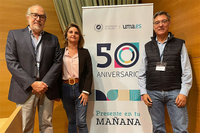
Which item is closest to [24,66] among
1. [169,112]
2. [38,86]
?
[38,86]

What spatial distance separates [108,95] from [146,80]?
643mm

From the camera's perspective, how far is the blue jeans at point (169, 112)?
175cm

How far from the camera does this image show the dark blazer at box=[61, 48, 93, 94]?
203 cm

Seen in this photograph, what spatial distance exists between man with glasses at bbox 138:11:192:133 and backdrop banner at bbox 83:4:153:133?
0.43 m

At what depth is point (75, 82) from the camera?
2027 mm

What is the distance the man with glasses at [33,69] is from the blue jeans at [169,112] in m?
1.14

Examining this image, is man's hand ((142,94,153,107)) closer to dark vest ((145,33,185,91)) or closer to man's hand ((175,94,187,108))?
dark vest ((145,33,185,91))

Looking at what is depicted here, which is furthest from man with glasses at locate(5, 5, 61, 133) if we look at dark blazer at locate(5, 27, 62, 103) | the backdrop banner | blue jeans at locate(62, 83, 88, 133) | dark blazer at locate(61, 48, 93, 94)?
the backdrop banner

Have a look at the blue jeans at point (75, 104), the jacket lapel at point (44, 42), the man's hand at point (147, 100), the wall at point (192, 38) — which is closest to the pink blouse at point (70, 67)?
the blue jeans at point (75, 104)

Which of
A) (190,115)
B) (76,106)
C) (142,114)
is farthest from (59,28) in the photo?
(190,115)

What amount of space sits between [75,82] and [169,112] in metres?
Answer: 1.13

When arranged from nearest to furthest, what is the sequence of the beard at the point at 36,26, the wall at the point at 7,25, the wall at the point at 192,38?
the beard at the point at 36,26, the wall at the point at 192,38, the wall at the point at 7,25

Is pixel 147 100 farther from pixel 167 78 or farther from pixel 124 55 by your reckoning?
pixel 124 55

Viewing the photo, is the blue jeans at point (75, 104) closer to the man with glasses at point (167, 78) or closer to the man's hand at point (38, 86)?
the man's hand at point (38, 86)
